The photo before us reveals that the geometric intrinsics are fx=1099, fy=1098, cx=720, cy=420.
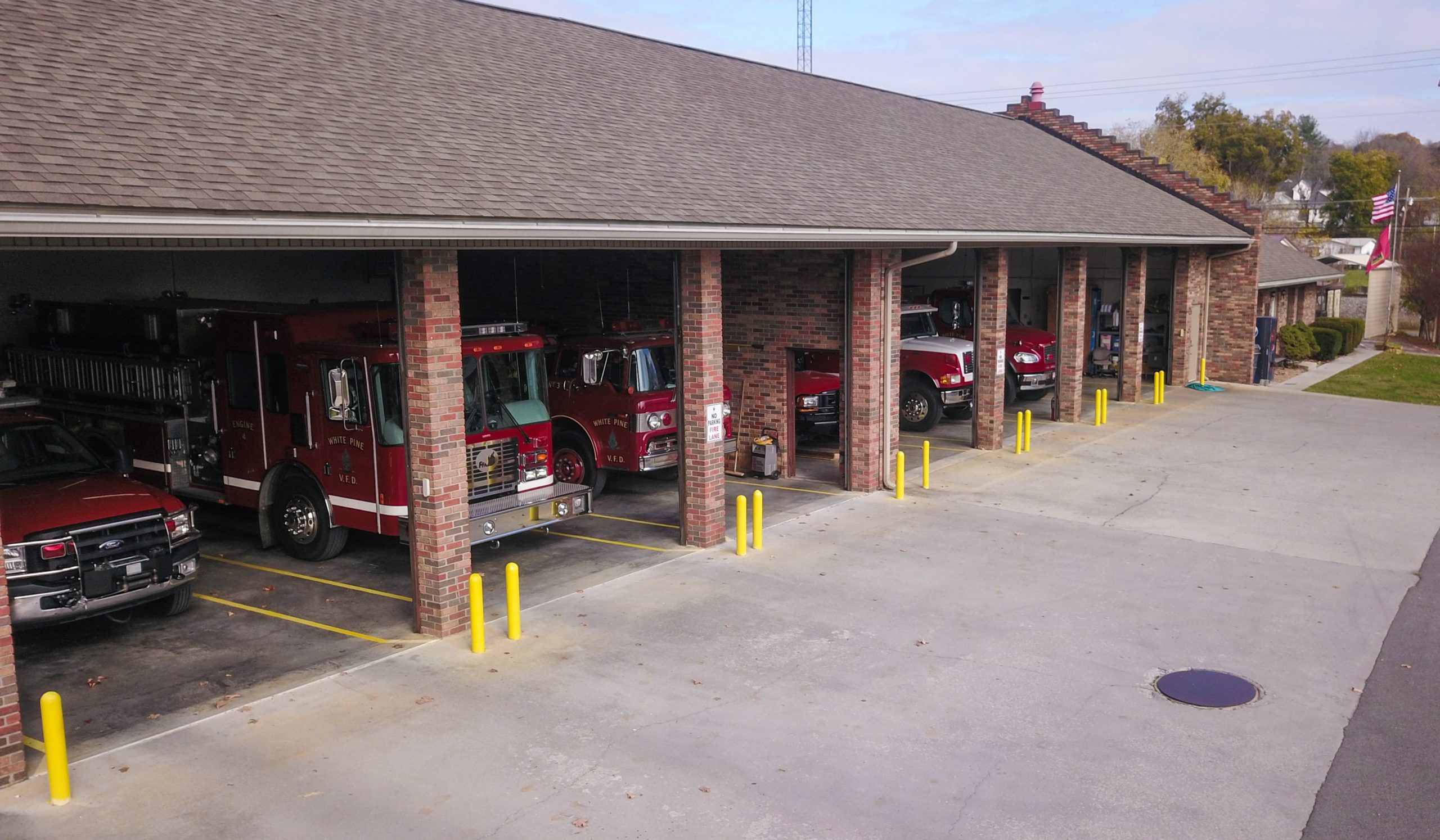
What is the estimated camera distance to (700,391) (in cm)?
A: 1341

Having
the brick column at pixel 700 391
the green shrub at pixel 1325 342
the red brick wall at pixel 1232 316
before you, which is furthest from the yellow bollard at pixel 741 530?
the green shrub at pixel 1325 342

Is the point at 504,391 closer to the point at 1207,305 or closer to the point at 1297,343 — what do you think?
the point at 1207,305

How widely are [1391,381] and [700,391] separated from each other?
26.9 m

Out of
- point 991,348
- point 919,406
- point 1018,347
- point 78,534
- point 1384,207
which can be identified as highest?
point 1384,207

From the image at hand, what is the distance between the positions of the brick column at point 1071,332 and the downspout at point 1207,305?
893cm

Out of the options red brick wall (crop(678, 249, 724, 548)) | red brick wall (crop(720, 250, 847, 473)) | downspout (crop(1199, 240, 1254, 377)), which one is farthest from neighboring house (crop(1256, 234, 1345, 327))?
red brick wall (crop(678, 249, 724, 548))

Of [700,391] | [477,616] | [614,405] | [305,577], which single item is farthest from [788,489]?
[477,616]

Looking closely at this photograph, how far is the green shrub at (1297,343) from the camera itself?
36625 mm

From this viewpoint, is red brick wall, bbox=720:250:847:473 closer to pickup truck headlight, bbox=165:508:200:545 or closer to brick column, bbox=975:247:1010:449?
brick column, bbox=975:247:1010:449

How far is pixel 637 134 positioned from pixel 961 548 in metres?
6.83

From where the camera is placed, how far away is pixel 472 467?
489 inches

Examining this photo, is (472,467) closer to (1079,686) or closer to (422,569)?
(422,569)

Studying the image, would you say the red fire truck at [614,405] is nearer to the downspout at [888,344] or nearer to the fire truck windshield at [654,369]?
the fire truck windshield at [654,369]

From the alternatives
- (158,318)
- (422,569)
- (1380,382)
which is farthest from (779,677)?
(1380,382)
